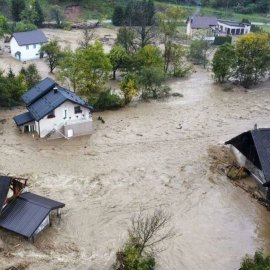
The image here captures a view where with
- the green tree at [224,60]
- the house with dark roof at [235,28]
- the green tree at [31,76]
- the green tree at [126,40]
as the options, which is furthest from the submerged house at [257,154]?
the house with dark roof at [235,28]

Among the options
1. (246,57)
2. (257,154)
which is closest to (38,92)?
(257,154)

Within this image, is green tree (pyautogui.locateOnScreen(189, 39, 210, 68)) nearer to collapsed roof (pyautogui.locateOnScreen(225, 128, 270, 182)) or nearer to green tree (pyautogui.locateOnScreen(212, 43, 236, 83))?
green tree (pyautogui.locateOnScreen(212, 43, 236, 83))

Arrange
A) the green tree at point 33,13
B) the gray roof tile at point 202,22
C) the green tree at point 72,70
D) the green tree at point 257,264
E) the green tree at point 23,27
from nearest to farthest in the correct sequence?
the green tree at point 257,264 → the green tree at point 72,70 → the green tree at point 23,27 → the green tree at point 33,13 → the gray roof tile at point 202,22

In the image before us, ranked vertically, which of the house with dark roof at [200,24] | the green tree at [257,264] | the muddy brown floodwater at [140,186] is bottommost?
the muddy brown floodwater at [140,186]

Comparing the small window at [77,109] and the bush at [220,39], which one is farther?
the bush at [220,39]

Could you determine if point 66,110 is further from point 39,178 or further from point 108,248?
point 108,248

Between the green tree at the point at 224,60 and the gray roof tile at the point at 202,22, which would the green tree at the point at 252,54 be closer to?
the green tree at the point at 224,60

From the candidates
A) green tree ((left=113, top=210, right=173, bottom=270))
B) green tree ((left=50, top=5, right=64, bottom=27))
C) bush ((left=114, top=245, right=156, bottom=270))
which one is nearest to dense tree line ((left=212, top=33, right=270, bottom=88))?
green tree ((left=113, top=210, right=173, bottom=270))
